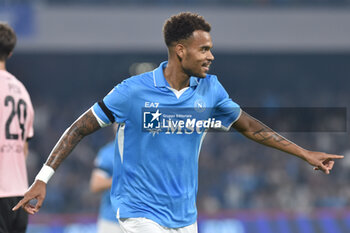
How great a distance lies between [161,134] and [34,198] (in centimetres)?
94

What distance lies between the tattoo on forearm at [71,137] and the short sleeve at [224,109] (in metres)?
0.86

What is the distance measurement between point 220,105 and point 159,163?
0.62 m

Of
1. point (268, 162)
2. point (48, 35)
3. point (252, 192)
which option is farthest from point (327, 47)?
point (48, 35)

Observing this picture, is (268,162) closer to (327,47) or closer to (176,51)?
(327,47)

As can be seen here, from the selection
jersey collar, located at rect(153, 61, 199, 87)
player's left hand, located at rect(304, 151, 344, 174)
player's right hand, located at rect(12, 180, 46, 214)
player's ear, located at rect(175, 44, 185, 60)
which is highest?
player's ear, located at rect(175, 44, 185, 60)

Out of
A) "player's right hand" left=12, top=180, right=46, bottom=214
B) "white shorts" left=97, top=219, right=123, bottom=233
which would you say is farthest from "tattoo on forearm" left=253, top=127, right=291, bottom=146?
"white shorts" left=97, top=219, right=123, bottom=233

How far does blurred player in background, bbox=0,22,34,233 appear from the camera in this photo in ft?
17.6

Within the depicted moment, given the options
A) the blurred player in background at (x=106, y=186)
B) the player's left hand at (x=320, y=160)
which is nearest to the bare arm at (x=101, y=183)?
the blurred player in background at (x=106, y=186)

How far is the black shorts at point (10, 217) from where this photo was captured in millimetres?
5344

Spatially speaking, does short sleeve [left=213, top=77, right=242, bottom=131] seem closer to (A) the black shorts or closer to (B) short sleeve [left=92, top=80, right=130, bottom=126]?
(B) short sleeve [left=92, top=80, right=130, bottom=126]

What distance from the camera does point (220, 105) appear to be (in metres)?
4.91

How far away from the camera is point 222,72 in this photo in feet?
79.8

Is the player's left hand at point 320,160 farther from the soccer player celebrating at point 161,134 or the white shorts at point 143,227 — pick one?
A: the white shorts at point 143,227

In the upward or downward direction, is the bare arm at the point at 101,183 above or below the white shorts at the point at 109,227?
above
